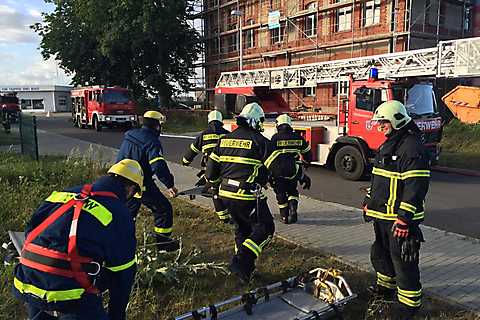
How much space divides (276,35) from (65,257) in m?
33.1

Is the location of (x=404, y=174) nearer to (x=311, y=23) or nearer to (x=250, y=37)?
(x=311, y=23)

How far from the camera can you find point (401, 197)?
3.45 meters

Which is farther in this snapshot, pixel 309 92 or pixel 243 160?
pixel 309 92

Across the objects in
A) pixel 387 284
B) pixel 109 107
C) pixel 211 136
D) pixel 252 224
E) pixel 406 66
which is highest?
pixel 406 66

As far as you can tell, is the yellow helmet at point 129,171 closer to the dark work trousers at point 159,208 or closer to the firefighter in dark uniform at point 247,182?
the firefighter in dark uniform at point 247,182

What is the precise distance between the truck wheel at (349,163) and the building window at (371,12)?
61.4 feet

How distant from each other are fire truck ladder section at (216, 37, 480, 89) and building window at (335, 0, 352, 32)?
52.1 feet

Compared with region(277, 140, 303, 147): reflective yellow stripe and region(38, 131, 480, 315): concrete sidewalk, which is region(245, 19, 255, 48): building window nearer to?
region(38, 131, 480, 315): concrete sidewalk

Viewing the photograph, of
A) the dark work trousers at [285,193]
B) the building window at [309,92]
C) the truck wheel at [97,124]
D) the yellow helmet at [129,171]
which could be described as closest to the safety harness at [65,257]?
the yellow helmet at [129,171]

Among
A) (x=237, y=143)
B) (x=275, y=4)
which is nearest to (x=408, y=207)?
(x=237, y=143)

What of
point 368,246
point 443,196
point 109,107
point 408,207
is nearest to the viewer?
point 408,207

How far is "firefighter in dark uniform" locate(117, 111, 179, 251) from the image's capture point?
15.7 ft

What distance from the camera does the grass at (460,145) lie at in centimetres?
1226

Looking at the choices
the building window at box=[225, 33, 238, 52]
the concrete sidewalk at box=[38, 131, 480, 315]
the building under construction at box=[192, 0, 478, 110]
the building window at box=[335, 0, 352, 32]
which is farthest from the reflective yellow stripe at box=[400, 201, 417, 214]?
the building window at box=[225, 33, 238, 52]
